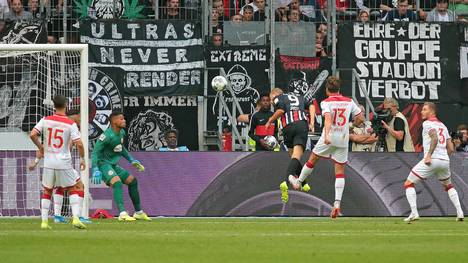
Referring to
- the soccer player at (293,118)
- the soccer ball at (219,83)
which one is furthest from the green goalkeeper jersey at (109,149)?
the soccer ball at (219,83)

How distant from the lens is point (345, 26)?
93.3 ft

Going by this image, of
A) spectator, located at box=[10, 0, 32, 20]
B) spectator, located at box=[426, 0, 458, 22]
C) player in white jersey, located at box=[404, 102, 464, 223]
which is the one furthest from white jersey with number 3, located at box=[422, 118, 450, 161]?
spectator, located at box=[10, 0, 32, 20]

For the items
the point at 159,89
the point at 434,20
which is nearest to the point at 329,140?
the point at 159,89

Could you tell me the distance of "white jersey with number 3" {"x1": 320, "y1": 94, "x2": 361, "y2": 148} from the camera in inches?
867

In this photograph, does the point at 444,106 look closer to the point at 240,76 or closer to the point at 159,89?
the point at 240,76

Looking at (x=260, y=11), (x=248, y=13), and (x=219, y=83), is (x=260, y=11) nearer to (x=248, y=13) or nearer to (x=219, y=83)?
(x=248, y=13)

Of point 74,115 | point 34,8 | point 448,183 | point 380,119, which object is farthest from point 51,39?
point 448,183

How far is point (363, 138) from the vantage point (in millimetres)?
27719

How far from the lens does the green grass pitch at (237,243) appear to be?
41.4 ft

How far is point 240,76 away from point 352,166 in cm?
330

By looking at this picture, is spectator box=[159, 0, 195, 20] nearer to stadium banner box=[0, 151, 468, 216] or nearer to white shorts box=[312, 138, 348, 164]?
stadium banner box=[0, 151, 468, 216]

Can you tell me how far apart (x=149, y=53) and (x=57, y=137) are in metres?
8.25

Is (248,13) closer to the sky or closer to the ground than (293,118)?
closer to the sky

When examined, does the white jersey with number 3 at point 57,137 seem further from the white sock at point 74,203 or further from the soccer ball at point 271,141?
the soccer ball at point 271,141
